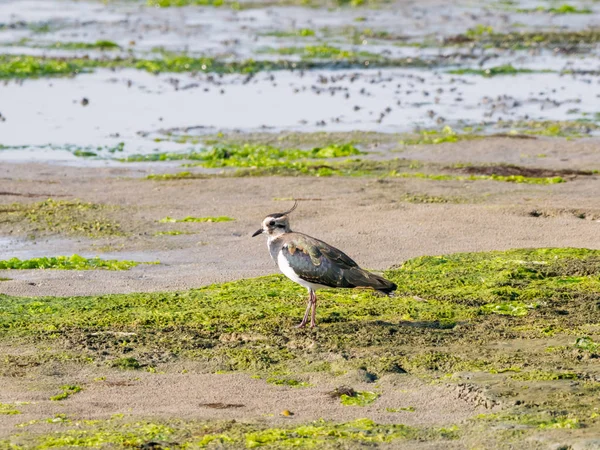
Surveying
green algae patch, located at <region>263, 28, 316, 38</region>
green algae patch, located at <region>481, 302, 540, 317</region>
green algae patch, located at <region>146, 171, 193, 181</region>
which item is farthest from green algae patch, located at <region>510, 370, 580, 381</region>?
green algae patch, located at <region>263, 28, 316, 38</region>

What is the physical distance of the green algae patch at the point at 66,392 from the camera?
293 inches

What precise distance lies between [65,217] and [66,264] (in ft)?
8.04

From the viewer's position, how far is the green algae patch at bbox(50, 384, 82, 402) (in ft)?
24.4

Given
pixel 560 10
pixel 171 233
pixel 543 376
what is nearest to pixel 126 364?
pixel 543 376

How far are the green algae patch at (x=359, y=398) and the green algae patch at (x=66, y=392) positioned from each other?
174 cm

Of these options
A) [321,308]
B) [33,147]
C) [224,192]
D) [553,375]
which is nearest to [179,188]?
[224,192]

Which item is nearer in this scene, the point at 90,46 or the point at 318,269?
the point at 318,269

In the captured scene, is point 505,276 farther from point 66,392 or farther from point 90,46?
point 90,46

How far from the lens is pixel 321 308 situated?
969 centimetres

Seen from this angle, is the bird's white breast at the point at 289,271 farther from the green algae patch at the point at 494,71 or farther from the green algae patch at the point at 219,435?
the green algae patch at the point at 494,71

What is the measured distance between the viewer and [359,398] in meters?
7.33

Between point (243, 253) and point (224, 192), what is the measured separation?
3415 mm

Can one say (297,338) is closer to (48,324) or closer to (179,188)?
(48,324)

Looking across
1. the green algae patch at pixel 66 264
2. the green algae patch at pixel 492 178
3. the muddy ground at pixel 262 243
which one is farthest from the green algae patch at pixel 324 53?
the green algae patch at pixel 66 264
